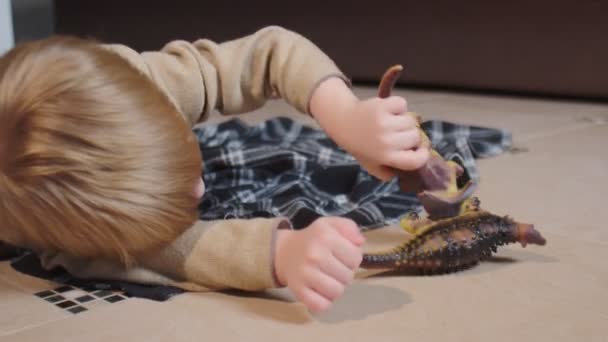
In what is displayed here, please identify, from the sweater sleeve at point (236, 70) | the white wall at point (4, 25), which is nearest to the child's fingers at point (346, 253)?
the sweater sleeve at point (236, 70)

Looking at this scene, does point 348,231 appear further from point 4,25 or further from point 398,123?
point 4,25

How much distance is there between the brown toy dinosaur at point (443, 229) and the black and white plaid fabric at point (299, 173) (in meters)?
0.06

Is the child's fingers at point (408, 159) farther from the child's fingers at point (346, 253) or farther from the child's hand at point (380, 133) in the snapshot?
the child's fingers at point (346, 253)

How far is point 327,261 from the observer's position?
2.17 ft

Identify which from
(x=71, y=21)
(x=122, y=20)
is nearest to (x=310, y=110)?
(x=122, y=20)

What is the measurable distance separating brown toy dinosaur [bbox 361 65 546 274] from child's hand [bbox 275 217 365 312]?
0.11m

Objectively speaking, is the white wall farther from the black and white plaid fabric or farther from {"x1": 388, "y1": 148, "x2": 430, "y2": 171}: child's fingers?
{"x1": 388, "y1": 148, "x2": 430, "y2": 171}: child's fingers

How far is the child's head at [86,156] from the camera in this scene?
687mm

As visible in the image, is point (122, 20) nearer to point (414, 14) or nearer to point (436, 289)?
point (414, 14)

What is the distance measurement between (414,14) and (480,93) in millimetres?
246

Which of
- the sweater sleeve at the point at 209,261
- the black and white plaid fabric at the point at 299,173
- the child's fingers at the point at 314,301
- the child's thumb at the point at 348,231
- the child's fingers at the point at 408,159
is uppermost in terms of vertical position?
the child's fingers at the point at 408,159

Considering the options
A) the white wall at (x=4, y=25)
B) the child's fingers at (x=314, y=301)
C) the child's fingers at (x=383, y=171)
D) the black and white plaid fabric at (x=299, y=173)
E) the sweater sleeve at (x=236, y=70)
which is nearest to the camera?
the child's fingers at (x=314, y=301)

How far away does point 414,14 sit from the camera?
2.08 metres

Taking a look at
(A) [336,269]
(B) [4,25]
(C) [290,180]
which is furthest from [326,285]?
(B) [4,25]
